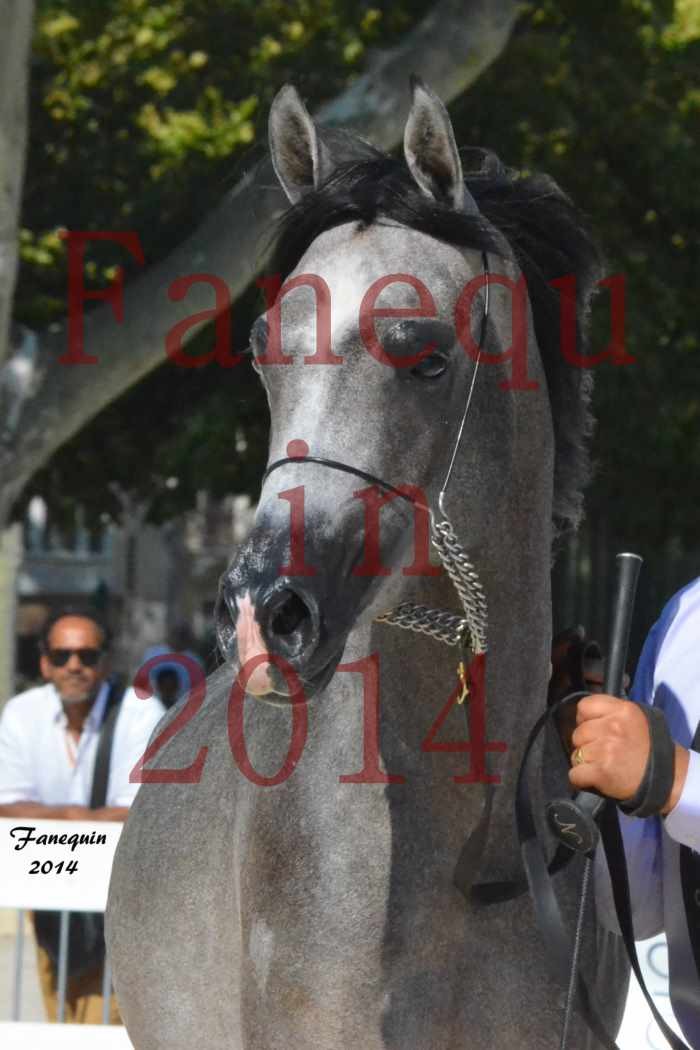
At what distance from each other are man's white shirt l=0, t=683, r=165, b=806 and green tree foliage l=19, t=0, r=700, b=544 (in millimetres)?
6065

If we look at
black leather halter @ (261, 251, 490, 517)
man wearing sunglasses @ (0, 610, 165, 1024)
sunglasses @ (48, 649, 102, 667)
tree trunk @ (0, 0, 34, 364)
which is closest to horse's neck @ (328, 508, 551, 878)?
black leather halter @ (261, 251, 490, 517)

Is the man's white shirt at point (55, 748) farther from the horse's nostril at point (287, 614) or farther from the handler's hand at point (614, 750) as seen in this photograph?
A: the handler's hand at point (614, 750)

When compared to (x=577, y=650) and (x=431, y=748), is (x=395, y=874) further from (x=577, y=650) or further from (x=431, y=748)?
(x=577, y=650)

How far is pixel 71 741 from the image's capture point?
6.55 meters

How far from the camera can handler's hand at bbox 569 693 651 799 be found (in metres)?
2.25

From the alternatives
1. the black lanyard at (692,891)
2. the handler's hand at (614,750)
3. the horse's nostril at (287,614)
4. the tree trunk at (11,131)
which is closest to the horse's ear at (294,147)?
the horse's nostril at (287,614)

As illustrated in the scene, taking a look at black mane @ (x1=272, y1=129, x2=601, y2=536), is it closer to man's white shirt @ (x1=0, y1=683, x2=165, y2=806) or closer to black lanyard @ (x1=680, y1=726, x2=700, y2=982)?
black lanyard @ (x1=680, y1=726, x2=700, y2=982)

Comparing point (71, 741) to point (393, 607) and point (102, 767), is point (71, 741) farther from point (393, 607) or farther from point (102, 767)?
point (393, 607)

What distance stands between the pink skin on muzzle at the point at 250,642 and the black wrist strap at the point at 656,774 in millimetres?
534

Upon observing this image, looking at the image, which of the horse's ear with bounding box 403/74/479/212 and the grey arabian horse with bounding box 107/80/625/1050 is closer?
the grey arabian horse with bounding box 107/80/625/1050

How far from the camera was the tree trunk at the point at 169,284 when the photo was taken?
9.71 meters

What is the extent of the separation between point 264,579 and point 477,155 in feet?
4.59

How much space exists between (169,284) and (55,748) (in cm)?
401

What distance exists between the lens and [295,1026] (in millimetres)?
2605
